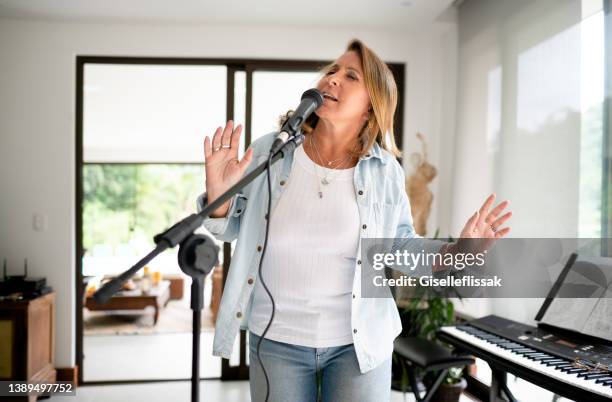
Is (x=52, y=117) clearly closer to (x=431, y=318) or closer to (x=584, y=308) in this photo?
(x=431, y=318)

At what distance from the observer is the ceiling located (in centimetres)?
326

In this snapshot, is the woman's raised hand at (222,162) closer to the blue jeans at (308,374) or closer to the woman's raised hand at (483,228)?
the blue jeans at (308,374)

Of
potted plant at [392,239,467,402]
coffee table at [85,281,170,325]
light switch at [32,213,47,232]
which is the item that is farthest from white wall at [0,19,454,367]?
coffee table at [85,281,170,325]

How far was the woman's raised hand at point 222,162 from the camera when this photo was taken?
3.83 ft

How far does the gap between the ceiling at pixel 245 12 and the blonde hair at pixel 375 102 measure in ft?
6.50

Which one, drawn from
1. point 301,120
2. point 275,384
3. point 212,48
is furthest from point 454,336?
point 212,48

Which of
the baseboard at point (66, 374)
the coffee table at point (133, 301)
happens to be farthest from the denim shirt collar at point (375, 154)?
the coffee table at point (133, 301)

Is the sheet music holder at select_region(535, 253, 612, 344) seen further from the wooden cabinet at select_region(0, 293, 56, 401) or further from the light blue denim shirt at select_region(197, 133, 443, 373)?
the wooden cabinet at select_region(0, 293, 56, 401)

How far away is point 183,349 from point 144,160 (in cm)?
424

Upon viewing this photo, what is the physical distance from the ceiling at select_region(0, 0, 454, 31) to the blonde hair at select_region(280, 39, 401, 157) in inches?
78.0

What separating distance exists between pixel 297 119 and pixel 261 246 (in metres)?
0.43

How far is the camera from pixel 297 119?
1044mm

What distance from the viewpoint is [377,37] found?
3775mm

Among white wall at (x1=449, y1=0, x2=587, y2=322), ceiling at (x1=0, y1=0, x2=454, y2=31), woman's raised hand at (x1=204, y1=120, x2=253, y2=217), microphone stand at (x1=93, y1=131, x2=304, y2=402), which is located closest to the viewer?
microphone stand at (x1=93, y1=131, x2=304, y2=402)
